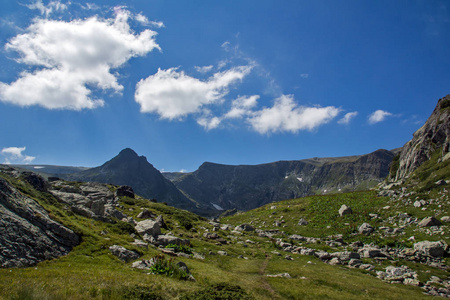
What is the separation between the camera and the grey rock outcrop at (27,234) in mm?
16000

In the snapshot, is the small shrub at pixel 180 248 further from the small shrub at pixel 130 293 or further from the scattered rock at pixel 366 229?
the scattered rock at pixel 366 229

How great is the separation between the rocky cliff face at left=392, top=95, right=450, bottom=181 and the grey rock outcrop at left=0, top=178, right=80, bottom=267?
97.7 metres

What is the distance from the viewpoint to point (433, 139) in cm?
8506

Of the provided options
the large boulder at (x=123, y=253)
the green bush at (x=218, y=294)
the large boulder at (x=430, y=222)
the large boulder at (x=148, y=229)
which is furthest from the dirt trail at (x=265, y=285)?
the large boulder at (x=430, y=222)

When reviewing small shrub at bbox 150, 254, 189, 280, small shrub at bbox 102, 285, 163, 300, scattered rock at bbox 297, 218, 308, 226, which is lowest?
scattered rock at bbox 297, 218, 308, 226

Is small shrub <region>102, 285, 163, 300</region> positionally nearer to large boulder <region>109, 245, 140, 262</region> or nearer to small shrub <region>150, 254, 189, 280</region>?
small shrub <region>150, 254, 189, 280</region>

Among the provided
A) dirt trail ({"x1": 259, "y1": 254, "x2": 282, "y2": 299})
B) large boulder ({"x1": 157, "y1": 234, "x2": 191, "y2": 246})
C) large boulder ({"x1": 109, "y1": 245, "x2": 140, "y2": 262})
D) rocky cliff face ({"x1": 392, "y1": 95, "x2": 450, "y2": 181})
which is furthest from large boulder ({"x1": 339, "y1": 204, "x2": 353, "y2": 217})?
large boulder ({"x1": 109, "y1": 245, "x2": 140, "y2": 262})

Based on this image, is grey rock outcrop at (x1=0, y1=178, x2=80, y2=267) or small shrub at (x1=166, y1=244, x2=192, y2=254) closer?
grey rock outcrop at (x1=0, y1=178, x2=80, y2=267)

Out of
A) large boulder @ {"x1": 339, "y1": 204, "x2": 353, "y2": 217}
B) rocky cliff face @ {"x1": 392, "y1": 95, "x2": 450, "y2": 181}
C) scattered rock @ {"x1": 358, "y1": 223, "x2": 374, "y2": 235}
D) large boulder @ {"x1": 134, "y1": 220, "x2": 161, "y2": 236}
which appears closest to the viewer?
large boulder @ {"x1": 134, "y1": 220, "x2": 161, "y2": 236}

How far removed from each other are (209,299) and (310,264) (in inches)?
978

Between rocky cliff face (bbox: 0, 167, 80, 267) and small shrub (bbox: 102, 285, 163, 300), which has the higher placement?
rocky cliff face (bbox: 0, 167, 80, 267)

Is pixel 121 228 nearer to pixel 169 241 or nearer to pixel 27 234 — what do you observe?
pixel 169 241

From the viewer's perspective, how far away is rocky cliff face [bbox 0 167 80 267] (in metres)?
16.0

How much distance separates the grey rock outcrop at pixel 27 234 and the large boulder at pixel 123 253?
3.60m
